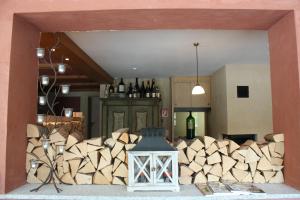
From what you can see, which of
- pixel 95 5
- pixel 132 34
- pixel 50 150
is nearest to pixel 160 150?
pixel 50 150

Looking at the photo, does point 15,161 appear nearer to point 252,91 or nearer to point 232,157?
point 232,157

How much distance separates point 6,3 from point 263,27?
6.84ft

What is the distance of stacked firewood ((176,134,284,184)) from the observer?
2.12 metres

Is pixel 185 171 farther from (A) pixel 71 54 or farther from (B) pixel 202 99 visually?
(B) pixel 202 99

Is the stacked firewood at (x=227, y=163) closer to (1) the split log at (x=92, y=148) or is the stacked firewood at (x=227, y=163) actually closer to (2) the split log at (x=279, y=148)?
(2) the split log at (x=279, y=148)

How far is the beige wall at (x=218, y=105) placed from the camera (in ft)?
15.2

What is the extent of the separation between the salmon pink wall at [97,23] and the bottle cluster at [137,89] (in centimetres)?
346

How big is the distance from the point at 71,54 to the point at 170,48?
134cm

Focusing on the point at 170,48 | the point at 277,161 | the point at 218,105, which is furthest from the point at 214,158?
the point at 218,105

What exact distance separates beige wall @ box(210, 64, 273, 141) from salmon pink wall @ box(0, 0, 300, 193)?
2392 mm

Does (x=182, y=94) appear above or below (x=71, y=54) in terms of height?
below

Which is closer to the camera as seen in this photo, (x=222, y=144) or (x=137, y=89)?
(x=222, y=144)

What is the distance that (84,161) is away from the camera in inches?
83.1

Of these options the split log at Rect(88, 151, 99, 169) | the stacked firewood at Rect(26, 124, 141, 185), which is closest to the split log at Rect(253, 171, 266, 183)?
the stacked firewood at Rect(26, 124, 141, 185)
